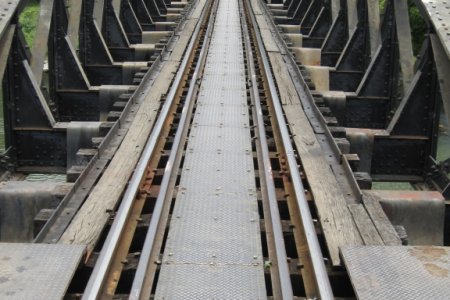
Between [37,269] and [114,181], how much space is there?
1338mm

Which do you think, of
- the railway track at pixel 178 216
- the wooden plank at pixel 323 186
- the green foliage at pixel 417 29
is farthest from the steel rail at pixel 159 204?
the green foliage at pixel 417 29

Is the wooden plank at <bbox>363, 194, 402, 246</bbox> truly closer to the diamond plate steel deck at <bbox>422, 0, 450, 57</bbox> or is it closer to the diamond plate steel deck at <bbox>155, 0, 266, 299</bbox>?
the diamond plate steel deck at <bbox>155, 0, 266, 299</bbox>

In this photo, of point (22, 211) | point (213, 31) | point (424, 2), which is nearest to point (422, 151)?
point (424, 2)

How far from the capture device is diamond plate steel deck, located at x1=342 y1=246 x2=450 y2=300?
292 cm

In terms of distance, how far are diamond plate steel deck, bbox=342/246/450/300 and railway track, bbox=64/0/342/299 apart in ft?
0.48

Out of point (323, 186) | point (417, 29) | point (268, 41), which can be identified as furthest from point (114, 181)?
point (417, 29)

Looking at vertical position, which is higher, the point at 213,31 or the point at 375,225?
the point at 213,31

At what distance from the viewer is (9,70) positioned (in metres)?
6.48

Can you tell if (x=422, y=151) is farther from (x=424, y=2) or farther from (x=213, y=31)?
(x=213, y=31)

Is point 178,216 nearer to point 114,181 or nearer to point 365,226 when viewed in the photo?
point 114,181

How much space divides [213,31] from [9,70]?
19.5ft

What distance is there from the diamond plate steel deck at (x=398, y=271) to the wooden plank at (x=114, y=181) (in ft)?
4.67

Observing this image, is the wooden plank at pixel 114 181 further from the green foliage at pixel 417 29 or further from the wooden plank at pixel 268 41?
the green foliage at pixel 417 29

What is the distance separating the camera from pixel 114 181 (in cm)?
434
